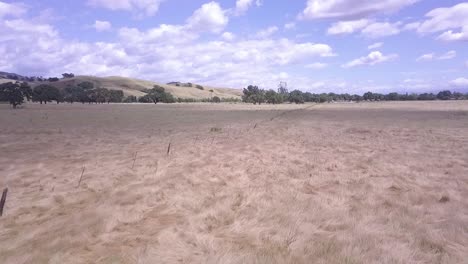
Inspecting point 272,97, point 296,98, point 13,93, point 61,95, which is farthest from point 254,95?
point 13,93

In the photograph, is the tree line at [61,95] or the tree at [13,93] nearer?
the tree at [13,93]

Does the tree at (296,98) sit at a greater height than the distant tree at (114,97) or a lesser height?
lesser

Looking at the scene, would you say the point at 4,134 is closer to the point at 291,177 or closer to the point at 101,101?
the point at 291,177

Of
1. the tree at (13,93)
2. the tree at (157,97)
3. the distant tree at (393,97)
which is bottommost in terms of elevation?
the distant tree at (393,97)

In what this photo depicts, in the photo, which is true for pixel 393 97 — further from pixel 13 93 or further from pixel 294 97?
pixel 13 93

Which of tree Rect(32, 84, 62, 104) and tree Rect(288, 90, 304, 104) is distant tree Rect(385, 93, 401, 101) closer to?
tree Rect(288, 90, 304, 104)

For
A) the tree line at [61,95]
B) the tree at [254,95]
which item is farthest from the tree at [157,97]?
the tree at [254,95]

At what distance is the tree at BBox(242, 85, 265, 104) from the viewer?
155 meters

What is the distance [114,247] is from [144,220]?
1.45 m

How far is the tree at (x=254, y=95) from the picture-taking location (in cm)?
15488

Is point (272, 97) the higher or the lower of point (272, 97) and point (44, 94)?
the lower

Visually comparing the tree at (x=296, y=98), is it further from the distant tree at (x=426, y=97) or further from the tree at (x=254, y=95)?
the distant tree at (x=426, y=97)

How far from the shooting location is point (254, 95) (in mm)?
156875

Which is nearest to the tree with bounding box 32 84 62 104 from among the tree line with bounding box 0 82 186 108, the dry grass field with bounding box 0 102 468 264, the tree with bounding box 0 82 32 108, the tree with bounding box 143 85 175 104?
the tree line with bounding box 0 82 186 108
